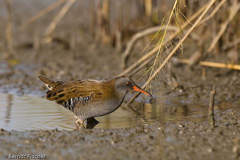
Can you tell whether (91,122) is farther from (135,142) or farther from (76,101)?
(135,142)

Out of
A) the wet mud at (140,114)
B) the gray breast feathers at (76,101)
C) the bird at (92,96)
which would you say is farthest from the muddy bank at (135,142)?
the gray breast feathers at (76,101)

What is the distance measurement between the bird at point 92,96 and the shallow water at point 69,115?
22 centimetres

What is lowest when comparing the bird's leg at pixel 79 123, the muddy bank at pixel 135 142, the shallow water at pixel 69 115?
the muddy bank at pixel 135 142

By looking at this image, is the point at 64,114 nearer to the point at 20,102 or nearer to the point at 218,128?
the point at 20,102

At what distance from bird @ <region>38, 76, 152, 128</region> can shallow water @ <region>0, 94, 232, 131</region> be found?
0.22m

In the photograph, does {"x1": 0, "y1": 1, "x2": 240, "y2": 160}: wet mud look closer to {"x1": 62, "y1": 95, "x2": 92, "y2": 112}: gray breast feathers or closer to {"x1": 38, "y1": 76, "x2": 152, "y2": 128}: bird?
{"x1": 38, "y1": 76, "x2": 152, "y2": 128}: bird

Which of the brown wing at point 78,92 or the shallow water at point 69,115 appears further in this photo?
the shallow water at point 69,115

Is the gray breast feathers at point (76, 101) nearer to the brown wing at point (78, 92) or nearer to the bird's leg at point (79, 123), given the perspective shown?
the brown wing at point (78, 92)

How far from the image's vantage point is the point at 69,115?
22.1 ft

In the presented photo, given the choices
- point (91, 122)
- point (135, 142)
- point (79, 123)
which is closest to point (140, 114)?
point (91, 122)

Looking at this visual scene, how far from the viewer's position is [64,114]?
676 cm

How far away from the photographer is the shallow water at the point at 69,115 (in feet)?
20.0

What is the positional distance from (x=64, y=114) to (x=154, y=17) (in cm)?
504

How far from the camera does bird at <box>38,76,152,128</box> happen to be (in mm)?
5898
